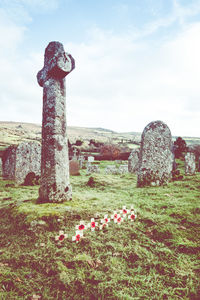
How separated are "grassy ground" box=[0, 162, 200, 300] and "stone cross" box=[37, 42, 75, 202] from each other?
534 mm

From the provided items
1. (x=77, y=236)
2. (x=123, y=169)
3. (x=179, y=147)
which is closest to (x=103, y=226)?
(x=77, y=236)

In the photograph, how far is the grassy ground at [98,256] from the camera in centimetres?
203

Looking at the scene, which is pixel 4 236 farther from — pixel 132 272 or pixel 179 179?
pixel 179 179

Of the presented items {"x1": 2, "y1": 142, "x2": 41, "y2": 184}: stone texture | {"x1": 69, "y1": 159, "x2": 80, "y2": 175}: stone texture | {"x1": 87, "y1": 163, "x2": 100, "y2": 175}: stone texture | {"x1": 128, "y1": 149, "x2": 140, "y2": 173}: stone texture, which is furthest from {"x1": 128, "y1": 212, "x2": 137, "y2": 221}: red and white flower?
{"x1": 87, "y1": 163, "x2": 100, "y2": 175}: stone texture

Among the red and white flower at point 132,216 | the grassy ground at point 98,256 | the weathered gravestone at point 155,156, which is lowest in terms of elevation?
the grassy ground at point 98,256

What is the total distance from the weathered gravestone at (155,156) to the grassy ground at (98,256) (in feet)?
12.0

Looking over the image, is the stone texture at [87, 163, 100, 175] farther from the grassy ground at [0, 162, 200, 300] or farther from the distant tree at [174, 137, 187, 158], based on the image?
the grassy ground at [0, 162, 200, 300]

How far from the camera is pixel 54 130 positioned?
15.2ft

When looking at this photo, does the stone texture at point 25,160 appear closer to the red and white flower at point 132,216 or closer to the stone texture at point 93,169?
the stone texture at point 93,169

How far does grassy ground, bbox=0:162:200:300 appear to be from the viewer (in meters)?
2.03

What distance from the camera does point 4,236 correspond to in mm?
3279

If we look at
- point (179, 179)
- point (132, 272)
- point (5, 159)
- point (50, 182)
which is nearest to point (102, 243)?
point (132, 272)

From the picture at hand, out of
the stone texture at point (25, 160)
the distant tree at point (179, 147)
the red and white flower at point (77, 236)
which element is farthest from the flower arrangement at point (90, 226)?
the distant tree at point (179, 147)

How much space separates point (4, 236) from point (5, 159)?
33.1ft
